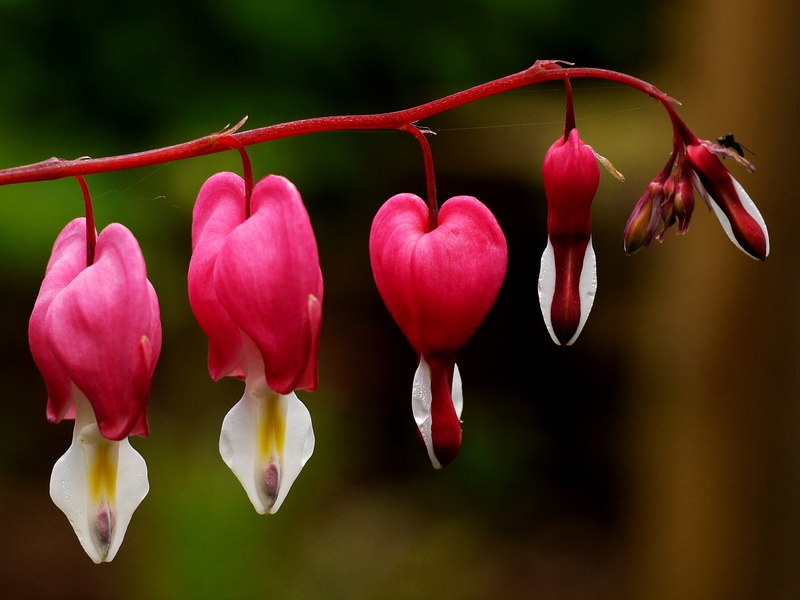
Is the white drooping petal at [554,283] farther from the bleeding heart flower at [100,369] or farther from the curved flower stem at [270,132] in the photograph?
the bleeding heart flower at [100,369]

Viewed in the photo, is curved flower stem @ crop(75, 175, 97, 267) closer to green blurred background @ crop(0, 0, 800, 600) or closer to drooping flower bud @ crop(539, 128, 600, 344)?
drooping flower bud @ crop(539, 128, 600, 344)

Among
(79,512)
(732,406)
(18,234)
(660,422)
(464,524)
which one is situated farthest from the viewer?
(464,524)

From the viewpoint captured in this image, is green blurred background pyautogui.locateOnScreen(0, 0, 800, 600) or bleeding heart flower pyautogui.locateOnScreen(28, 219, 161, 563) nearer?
bleeding heart flower pyautogui.locateOnScreen(28, 219, 161, 563)

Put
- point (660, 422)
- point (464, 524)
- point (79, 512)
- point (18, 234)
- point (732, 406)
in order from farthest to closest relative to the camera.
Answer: point (464, 524) < point (660, 422) < point (732, 406) < point (18, 234) < point (79, 512)

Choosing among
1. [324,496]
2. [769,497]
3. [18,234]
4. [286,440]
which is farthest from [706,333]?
[286,440]

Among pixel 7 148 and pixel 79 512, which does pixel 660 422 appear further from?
pixel 79 512

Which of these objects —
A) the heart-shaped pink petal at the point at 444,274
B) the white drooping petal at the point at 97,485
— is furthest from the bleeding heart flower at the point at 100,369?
the heart-shaped pink petal at the point at 444,274

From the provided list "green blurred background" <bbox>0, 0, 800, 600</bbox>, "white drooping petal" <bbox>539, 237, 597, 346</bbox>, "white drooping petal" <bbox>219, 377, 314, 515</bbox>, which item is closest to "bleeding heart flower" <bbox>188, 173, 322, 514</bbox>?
"white drooping petal" <bbox>219, 377, 314, 515</bbox>
